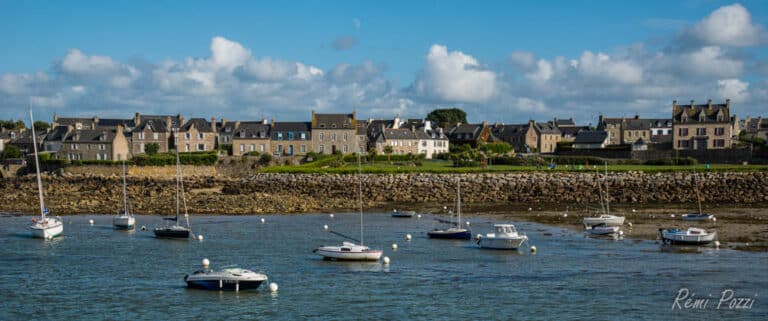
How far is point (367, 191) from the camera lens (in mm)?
82250

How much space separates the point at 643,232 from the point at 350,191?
3604 cm

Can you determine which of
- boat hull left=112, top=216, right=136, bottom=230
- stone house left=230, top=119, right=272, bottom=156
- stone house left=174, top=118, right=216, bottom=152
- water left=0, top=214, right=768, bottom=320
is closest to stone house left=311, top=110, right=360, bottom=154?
stone house left=230, top=119, right=272, bottom=156

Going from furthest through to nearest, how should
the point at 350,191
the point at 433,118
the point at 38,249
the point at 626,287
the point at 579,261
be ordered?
the point at 433,118 → the point at 350,191 → the point at 38,249 → the point at 579,261 → the point at 626,287

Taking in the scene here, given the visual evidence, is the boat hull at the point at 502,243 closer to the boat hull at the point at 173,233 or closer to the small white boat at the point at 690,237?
the small white boat at the point at 690,237

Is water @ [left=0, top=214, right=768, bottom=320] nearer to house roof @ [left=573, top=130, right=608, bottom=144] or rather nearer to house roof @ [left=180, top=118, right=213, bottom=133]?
house roof @ [left=180, top=118, right=213, bottom=133]

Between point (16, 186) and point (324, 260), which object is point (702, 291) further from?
point (16, 186)

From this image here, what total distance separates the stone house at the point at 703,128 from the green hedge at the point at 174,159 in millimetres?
65263

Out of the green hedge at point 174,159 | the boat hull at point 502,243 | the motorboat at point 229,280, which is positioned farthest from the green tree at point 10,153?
the motorboat at point 229,280

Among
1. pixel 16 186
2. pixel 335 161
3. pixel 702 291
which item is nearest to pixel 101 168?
pixel 16 186

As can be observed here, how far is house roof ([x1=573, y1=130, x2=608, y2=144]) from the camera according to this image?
138125mm

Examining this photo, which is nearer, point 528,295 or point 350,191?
point 528,295

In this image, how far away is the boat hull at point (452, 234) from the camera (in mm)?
50469

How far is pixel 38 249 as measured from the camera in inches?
1866
